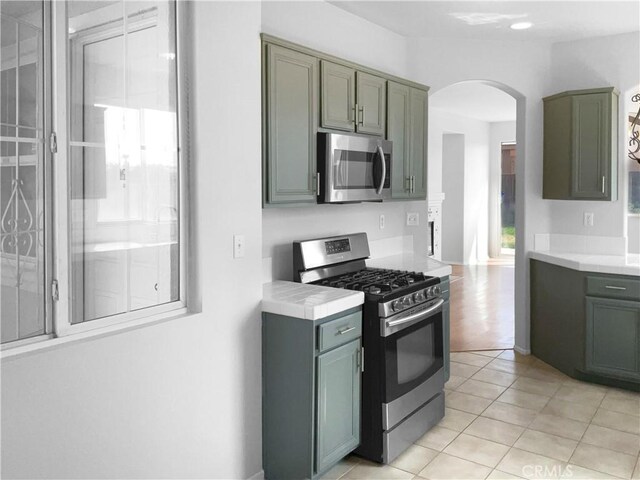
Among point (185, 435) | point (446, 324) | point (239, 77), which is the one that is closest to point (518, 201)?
point (446, 324)

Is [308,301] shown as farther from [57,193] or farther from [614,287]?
[614,287]

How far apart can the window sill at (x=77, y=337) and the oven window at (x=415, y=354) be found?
1204 millimetres

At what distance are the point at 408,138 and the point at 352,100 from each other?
0.78 metres

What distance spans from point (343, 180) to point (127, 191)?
1.45 metres

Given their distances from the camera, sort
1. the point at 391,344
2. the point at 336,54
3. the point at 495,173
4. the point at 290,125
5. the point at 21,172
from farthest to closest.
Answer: the point at 495,173 → the point at 336,54 → the point at 290,125 → the point at 391,344 → the point at 21,172

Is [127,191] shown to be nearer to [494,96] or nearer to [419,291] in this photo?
[419,291]

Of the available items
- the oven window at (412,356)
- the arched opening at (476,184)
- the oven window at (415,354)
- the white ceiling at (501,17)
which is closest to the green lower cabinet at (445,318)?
the oven window at (412,356)

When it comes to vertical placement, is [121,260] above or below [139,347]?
above

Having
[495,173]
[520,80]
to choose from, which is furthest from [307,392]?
[495,173]

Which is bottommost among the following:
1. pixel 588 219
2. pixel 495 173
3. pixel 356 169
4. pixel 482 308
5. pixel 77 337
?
pixel 482 308

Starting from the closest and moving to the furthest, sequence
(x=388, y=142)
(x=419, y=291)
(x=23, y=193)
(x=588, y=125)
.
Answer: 1. (x=23, y=193)
2. (x=419, y=291)
3. (x=388, y=142)
4. (x=588, y=125)

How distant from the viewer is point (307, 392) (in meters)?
2.62

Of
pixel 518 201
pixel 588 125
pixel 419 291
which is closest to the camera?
pixel 419 291

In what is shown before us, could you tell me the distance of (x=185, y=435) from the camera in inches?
93.5
